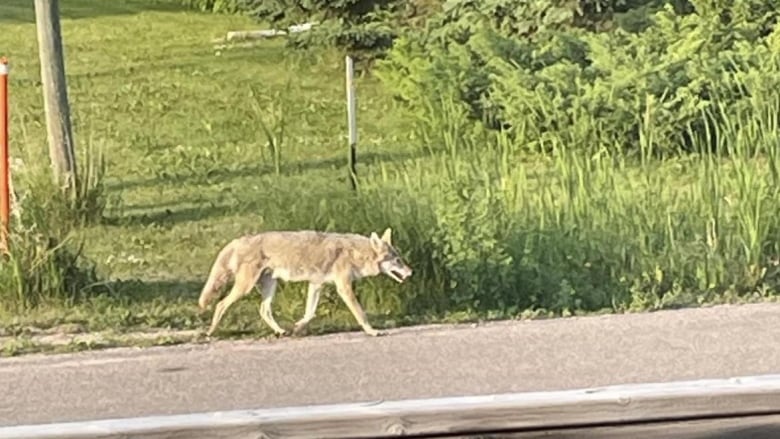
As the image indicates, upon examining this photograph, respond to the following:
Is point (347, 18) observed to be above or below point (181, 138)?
above

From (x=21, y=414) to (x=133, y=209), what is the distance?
5.34ft

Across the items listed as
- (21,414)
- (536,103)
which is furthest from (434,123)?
(21,414)

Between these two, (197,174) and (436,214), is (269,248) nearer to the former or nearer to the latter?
(436,214)

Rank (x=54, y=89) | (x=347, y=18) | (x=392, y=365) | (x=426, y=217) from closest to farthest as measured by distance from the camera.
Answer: (x=392, y=365)
(x=426, y=217)
(x=54, y=89)
(x=347, y=18)

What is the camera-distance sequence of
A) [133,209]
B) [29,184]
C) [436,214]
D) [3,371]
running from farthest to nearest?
[133,209] → [29,184] → [436,214] → [3,371]

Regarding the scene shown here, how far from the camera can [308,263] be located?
265 centimetres

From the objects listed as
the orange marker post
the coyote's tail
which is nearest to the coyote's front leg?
the coyote's tail

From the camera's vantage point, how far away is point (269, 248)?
8.70ft

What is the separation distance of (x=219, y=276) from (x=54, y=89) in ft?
3.60

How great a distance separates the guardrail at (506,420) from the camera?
1300 mm

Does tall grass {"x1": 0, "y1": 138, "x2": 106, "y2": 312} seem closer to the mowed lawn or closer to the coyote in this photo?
the mowed lawn

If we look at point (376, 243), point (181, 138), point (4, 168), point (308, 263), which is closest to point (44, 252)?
point (4, 168)

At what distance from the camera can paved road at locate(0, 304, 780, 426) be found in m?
2.22

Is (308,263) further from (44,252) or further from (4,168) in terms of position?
(4,168)
